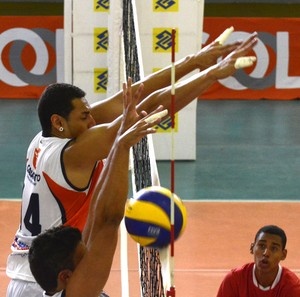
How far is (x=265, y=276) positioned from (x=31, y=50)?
35.7 ft

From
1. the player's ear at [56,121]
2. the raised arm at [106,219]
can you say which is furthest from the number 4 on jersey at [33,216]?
the raised arm at [106,219]

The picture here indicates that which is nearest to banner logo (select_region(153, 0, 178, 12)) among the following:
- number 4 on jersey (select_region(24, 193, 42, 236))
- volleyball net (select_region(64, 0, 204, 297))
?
volleyball net (select_region(64, 0, 204, 297))

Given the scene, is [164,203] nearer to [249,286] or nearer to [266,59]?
[249,286]

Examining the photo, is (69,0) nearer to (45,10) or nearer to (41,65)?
(41,65)

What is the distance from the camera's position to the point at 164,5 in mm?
13102

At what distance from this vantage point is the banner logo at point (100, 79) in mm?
13367

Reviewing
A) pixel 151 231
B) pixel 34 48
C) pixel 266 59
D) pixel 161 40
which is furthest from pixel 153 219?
pixel 34 48

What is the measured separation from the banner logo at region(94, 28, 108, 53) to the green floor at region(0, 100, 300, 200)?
6.48 ft

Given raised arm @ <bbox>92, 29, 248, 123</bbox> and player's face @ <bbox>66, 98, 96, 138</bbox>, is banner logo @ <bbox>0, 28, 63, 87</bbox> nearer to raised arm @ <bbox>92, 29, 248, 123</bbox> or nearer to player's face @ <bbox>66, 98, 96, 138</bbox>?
raised arm @ <bbox>92, 29, 248, 123</bbox>

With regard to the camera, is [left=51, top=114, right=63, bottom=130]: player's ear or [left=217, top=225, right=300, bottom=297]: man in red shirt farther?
[left=217, top=225, right=300, bottom=297]: man in red shirt

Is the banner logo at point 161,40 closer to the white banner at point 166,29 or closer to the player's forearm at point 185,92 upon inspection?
the white banner at point 166,29

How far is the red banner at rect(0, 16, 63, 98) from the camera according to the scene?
1686cm

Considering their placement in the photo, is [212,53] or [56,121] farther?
[212,53]

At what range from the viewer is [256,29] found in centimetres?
1700
